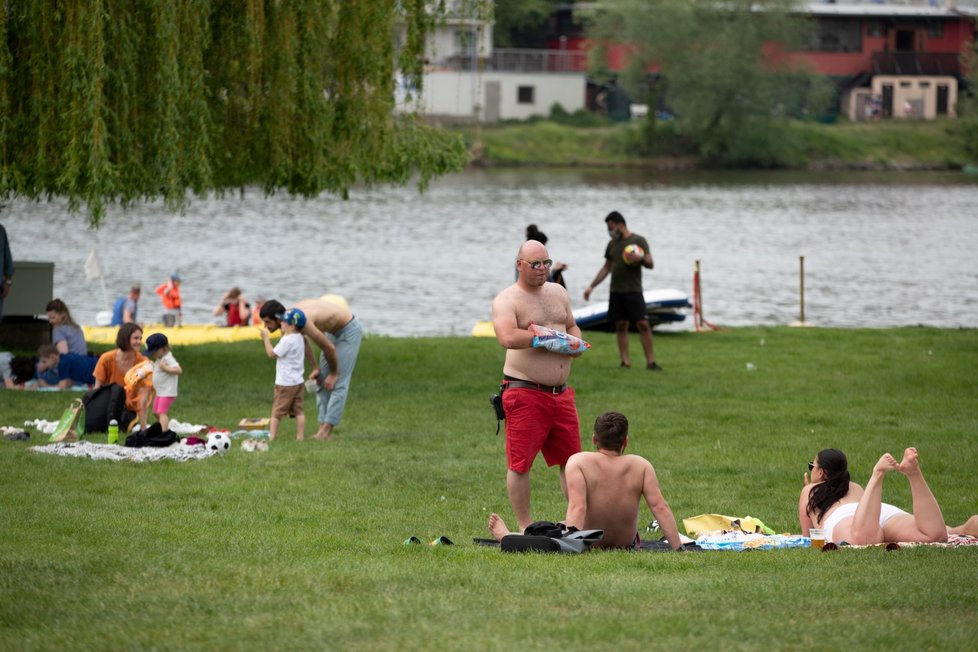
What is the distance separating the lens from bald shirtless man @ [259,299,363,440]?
13.8 metres

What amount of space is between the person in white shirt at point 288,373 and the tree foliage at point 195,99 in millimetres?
4043

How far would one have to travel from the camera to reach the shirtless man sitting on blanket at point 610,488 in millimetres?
9250

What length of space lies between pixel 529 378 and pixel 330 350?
4.08m

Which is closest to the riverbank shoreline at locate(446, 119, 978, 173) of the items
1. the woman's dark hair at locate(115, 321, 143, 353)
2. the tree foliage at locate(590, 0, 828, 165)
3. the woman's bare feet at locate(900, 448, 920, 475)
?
the tree foliage at locate(590, 0, 828, 165)

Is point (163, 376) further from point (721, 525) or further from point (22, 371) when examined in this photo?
point (721, 525)

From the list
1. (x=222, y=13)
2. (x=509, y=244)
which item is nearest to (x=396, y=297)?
(x=509, y=244)

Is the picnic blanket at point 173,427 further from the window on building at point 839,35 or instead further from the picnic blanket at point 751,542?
the window on building at point 839,35

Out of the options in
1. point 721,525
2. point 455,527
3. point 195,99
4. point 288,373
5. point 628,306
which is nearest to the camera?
point 721,525

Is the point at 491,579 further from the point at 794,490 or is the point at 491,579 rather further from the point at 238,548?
the point at 794,490

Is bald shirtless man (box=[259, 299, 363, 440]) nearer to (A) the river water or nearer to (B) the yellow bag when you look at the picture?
(B) the yellow bag

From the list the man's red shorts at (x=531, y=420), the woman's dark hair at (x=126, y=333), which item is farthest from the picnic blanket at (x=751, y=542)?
the woman's dark hair at (x=126, y=333)

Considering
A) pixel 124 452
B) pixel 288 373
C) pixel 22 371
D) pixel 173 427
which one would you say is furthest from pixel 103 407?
pixel 22 371

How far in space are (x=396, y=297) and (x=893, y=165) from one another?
5097cm

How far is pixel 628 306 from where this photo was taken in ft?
63.2
